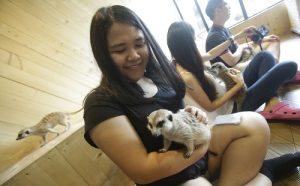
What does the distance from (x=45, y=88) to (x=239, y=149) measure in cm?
140

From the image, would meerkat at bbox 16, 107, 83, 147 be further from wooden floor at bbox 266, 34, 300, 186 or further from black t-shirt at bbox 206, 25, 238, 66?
black t-shirt at bbox 206, 25, 238, 66

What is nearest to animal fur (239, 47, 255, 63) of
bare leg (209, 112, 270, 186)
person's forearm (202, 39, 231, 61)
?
person's forearm (202, 39, 231, 61)

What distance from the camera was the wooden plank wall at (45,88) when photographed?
4.91ft

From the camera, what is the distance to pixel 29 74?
1869 mm

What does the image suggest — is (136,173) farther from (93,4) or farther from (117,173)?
(93,4)

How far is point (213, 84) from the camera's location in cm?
185

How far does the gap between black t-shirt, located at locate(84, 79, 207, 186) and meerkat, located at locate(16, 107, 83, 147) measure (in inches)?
30.2

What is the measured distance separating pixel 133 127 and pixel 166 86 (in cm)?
31

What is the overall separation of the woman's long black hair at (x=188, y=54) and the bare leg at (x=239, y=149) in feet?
1.61

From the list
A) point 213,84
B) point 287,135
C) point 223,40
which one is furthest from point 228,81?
point 223,40

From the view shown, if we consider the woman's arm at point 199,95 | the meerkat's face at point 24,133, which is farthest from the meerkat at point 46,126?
the woman's arm at point 199,95

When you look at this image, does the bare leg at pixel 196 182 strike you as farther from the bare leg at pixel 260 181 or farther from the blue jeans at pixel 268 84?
the blue jeans at pixel 268 84

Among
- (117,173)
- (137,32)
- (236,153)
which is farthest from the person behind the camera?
(117,173)

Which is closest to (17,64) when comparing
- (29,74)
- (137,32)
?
(29,74)
